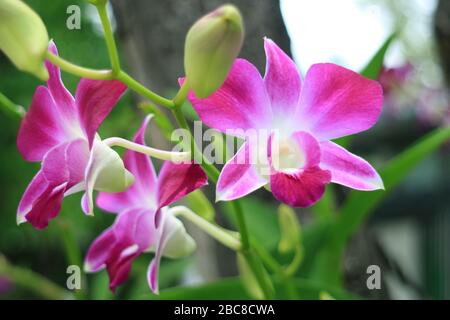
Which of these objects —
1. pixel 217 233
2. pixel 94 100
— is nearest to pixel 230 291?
pixel 217 233

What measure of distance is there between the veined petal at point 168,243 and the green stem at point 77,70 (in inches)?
3.9

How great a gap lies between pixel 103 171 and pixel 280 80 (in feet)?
0.32

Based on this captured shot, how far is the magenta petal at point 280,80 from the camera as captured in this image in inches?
11.9

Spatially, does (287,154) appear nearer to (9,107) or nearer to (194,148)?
(194,148)

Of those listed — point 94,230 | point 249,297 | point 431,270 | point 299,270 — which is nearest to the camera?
point 249,297

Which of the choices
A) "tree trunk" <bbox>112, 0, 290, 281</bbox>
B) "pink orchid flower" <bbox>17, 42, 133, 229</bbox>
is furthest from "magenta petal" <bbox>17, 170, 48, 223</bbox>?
"tree trunk" <bbox>112, 0, 290, 281</bbox>

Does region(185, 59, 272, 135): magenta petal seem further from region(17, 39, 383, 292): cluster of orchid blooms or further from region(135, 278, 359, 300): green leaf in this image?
region(135, 278, 359, 300): green leaf

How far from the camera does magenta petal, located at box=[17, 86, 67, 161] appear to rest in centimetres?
31

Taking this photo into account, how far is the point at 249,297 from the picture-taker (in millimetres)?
441

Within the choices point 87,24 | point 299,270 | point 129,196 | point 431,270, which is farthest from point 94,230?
point 129,196

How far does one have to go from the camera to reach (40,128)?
0.31 m

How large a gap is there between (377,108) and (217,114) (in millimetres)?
77

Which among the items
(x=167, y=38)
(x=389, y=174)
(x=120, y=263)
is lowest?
(x=120, y=263)
